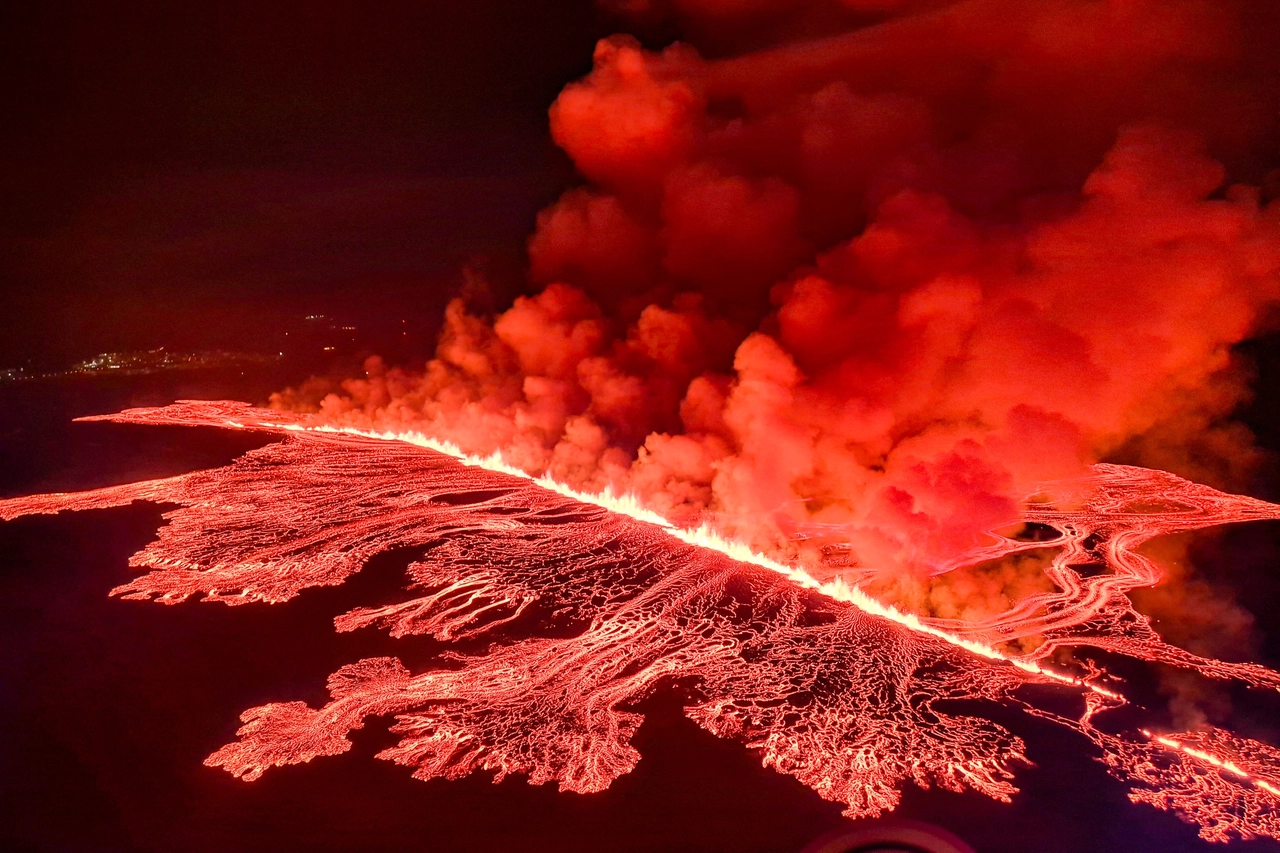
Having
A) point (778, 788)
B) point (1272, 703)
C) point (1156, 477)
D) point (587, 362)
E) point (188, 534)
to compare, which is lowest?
point (778, 788)

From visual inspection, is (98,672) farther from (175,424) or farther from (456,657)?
(175,424)

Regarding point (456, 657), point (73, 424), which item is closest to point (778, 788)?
point (456, 657)

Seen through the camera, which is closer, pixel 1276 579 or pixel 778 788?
pixel 778 788

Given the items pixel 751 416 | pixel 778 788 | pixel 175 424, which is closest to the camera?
pixel 778 788

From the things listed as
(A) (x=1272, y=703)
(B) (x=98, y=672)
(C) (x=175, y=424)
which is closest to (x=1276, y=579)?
(A) (x=1272, y=703)

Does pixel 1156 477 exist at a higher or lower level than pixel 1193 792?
higher

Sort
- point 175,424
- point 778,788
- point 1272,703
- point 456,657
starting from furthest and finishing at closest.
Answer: point 175,424, point 456,657, point 1272,703, point 778,788

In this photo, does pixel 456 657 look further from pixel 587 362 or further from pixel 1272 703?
pixel 587 362
